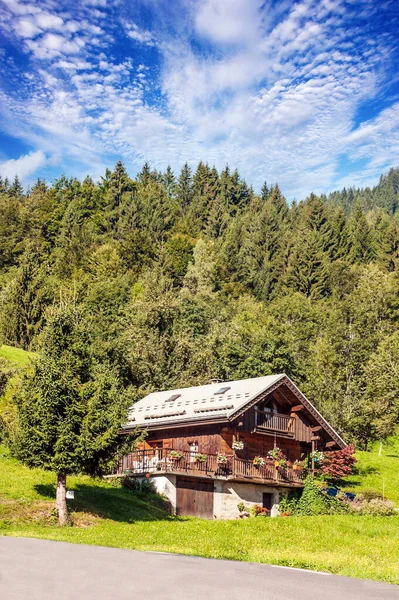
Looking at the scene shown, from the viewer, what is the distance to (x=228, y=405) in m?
36.3

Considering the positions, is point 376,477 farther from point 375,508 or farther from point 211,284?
point 211,284

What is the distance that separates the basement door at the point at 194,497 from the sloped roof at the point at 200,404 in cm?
348

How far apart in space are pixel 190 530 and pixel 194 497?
10201mm

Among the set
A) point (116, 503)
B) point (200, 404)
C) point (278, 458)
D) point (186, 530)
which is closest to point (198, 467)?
point (200, 404)

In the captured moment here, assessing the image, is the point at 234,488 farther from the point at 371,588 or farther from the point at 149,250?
the point at 149,250

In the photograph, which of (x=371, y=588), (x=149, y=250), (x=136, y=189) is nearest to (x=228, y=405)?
(x=371, y=588)

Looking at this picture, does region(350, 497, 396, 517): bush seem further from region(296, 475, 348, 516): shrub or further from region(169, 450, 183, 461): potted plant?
region(169, 450, 183, 461): potted plant

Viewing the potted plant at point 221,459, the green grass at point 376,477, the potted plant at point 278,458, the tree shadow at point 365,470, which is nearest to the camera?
Result: the potted plant at point 221,459

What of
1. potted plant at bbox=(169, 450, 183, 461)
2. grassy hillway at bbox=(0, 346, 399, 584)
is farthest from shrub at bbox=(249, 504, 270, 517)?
potted plant at bbox=(169, 450, 183, 461)

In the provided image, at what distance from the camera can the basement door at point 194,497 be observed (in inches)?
1382

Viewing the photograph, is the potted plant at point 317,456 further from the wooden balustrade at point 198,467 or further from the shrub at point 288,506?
the shrub at point 288,506

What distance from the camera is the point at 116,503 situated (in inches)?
1184

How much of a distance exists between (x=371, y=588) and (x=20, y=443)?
53.5 feet

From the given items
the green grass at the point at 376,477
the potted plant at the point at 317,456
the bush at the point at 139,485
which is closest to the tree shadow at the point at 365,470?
the green grass at the point at 376,477
